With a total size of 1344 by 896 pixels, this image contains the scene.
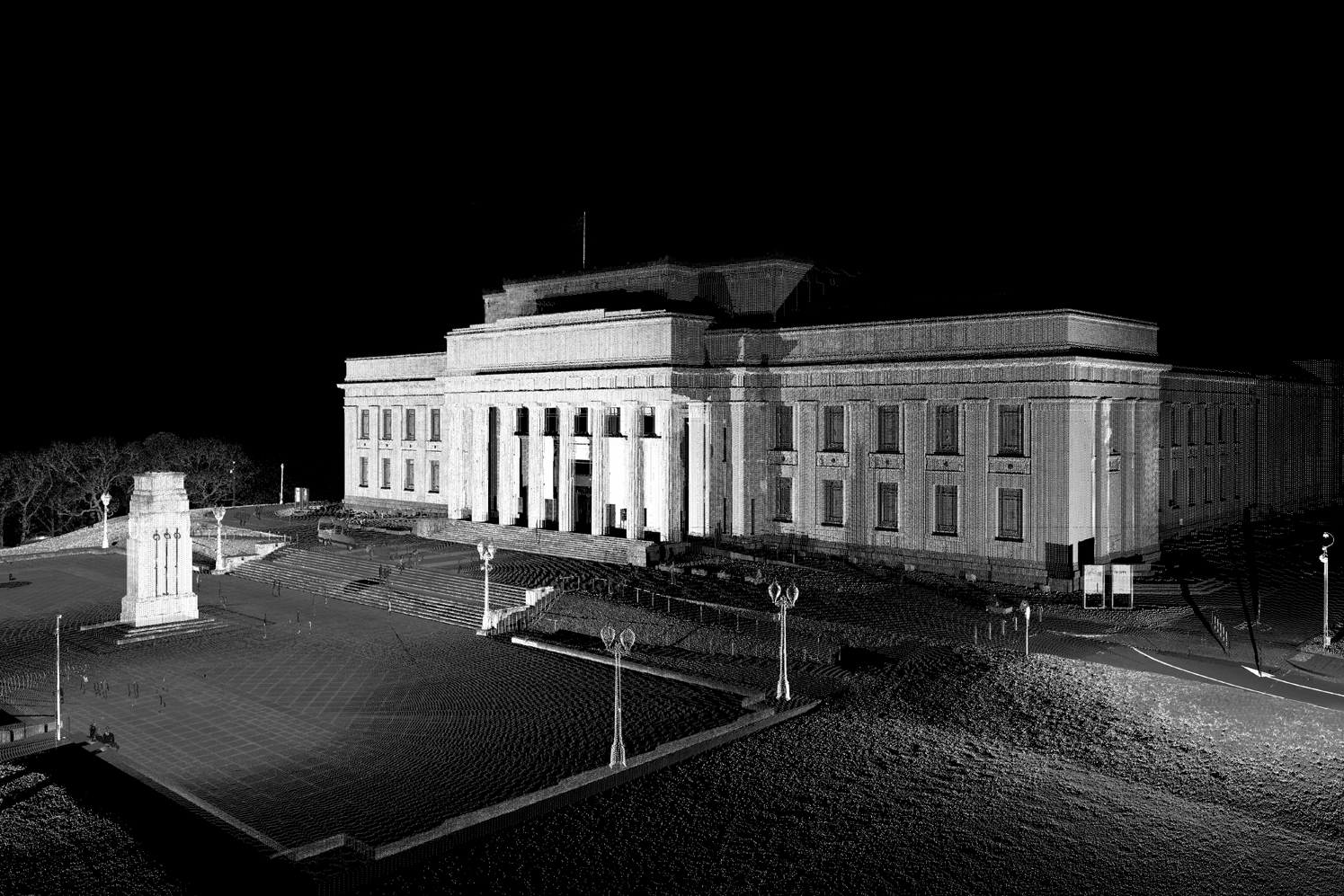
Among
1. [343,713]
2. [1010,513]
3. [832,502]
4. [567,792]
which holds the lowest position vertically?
[343,713]

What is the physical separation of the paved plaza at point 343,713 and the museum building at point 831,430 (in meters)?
15.6

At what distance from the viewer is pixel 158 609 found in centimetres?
4159

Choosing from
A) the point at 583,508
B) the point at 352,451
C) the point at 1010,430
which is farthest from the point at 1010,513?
the point at 352,451

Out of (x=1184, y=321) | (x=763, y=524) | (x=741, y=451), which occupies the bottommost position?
(x=763, y=524)

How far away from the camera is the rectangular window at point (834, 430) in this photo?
49.9m

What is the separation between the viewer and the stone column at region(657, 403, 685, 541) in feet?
170

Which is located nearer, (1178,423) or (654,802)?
(654,802)

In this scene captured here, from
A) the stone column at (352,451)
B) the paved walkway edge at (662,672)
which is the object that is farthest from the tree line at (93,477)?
the paved walkway edge at (662,672)

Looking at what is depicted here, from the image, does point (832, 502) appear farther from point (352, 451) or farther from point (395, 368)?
point (352, 451)

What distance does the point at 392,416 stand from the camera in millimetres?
74562

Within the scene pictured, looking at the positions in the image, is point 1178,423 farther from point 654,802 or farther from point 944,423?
point 654,802

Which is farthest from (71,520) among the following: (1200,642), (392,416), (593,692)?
(1200,642)

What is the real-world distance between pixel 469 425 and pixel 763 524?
62.4 feet

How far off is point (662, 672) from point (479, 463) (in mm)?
31026
